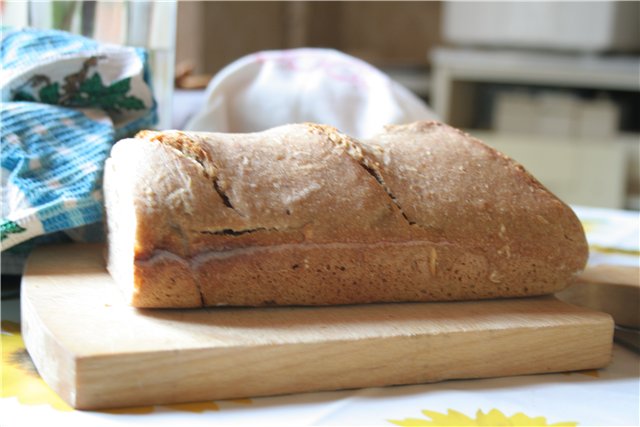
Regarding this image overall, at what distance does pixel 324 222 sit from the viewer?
610mm

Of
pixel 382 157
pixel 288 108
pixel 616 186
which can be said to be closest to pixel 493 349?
pixel 382 157

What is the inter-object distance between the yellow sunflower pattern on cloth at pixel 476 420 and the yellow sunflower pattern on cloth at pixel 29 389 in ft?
0.35

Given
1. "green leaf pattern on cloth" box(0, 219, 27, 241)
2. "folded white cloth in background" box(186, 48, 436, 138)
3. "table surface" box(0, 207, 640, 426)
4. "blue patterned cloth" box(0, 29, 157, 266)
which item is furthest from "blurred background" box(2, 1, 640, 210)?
"table surface" box(0, 207, 640, 426)

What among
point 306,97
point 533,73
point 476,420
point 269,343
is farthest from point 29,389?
point 533,73

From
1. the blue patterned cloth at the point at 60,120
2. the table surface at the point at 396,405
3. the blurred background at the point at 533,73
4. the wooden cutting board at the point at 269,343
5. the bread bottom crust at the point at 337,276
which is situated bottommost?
the blurred background at the point at 533,73

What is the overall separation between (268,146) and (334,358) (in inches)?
6.8

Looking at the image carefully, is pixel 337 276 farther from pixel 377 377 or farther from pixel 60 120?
pixel 60 120

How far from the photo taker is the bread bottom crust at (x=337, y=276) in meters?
0.58

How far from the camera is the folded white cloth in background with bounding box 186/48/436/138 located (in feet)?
3.85

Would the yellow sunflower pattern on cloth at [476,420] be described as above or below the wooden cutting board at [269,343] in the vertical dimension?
below

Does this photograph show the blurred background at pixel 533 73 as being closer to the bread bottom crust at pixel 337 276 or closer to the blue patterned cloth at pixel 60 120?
the blue patterned cloth at pixel 60 120

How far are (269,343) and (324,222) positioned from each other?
109 mm

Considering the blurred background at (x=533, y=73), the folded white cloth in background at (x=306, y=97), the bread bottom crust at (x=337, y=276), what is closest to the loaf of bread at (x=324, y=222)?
the bread bottom crust at (x=337, y=276)

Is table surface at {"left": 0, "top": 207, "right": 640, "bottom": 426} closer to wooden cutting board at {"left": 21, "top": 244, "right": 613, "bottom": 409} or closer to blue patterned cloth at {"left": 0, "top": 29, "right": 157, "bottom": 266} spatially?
wooden cutting board at {"left": 21, "top": 244, "right": 613, "bottom": 409}
